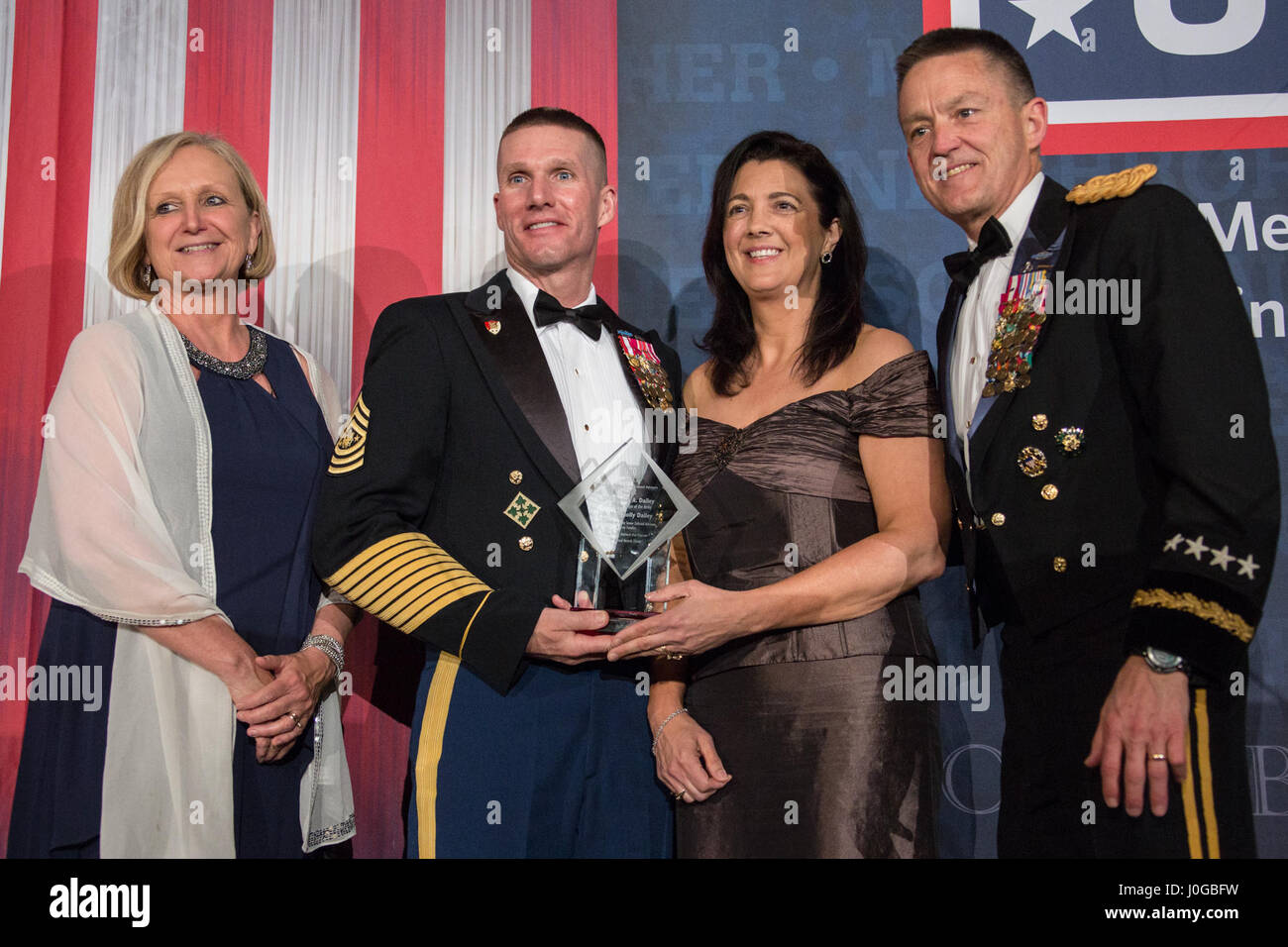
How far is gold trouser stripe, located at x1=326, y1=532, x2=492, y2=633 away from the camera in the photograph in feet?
7.16

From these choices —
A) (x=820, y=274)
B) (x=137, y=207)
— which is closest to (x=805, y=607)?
(x=820, y=274)

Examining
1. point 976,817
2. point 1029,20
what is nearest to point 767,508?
point 976,817

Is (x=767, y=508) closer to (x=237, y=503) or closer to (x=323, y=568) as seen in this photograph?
(x=323, y=568)

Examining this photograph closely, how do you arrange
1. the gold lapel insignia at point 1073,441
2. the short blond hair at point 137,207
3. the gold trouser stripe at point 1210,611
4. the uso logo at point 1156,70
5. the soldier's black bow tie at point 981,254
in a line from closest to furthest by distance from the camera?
the gold trouser stripe at point 1210,611
the gold lapel insignia at point 1073,441
the soldier's black bow tie at point 981,254
the short blond hair at point 137,207
the uso logo at point 1156,70

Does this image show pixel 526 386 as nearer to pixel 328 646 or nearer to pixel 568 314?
pixel 568 314

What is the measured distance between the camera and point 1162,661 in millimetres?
1825

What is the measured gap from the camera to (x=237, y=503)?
8.16 feet

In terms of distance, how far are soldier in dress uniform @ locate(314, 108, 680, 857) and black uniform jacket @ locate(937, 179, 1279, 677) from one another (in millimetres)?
816

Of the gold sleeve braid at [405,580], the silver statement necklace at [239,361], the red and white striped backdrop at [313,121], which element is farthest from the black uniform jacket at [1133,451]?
the silver statement necklace at [239,361]

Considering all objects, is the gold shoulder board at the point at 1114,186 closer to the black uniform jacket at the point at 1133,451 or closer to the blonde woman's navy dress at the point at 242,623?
the black uniform jacket at the point at 1133,451

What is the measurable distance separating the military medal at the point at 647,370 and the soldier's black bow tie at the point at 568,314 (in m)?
0.09

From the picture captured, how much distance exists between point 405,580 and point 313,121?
1.81 metres

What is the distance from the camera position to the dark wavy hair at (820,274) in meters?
2.53

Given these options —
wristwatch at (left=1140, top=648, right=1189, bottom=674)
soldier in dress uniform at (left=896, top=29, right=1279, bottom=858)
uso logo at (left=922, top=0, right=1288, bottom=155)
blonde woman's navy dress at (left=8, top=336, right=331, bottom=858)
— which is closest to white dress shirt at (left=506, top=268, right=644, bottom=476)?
blonde woman's navy dress at (left=8, top=336, right=331, bottom=858)
